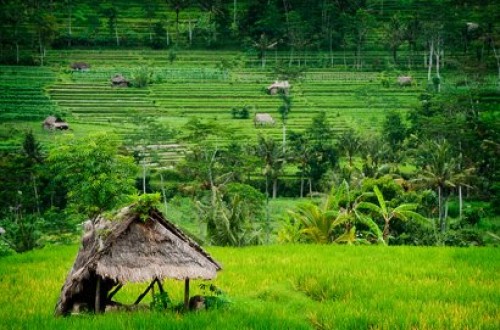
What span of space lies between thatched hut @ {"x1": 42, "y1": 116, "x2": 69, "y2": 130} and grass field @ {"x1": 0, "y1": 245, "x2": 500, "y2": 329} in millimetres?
37272

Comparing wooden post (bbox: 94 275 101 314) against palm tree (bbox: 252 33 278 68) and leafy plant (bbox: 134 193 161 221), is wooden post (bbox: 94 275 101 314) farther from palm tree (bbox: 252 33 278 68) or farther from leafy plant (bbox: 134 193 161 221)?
palm tree (bbox: 252 33 278 68)

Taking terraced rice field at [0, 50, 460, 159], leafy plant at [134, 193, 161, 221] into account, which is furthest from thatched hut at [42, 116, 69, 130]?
leafy plant at [134, 193, 161, 221]

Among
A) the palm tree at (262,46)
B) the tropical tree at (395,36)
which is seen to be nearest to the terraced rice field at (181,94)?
the palm tree at (262,46)

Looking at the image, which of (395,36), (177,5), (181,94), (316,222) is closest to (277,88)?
(181,94)

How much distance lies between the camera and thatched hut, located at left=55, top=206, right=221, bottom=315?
7.68 meters

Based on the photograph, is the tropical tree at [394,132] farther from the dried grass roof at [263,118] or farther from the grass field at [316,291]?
the grass field at [316,291]

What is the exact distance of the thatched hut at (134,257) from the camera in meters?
7.68

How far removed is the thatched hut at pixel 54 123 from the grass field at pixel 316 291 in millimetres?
37272

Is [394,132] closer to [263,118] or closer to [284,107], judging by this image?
[284,107]

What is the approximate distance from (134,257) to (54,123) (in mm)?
43731

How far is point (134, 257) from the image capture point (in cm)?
781

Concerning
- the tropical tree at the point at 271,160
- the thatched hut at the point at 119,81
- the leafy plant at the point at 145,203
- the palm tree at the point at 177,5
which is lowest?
the tropical tree at the point at 271,160

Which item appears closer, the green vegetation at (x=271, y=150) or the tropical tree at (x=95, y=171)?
the tropical tree at (x=95, y=171)

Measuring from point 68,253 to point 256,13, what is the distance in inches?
2657
